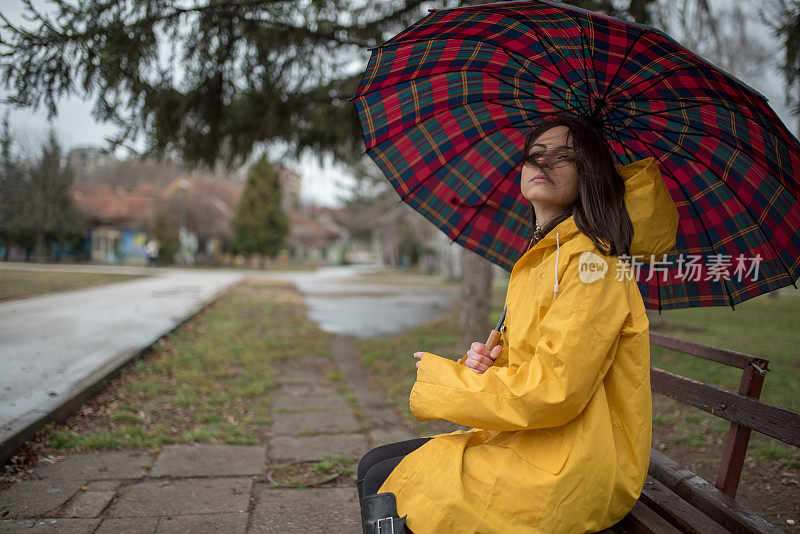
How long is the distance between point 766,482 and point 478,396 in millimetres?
3228

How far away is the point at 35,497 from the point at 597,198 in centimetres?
343

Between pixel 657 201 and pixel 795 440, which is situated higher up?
pixel 657 201

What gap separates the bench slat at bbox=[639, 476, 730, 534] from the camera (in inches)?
72.5

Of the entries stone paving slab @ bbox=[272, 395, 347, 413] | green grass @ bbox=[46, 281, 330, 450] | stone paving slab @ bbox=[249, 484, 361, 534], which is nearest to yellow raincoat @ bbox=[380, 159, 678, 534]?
stone paving slab @ bbox=[249, 484, 361, 534]

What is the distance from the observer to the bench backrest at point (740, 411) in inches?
81.0

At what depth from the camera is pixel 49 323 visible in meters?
8.67

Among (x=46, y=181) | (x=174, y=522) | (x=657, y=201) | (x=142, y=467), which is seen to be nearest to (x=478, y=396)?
(x=657, y=201)

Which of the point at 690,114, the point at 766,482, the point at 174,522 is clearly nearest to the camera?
the point at 690,114

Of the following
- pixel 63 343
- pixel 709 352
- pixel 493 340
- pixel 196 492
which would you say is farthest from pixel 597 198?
pixel 63 343

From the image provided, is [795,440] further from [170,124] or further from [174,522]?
[170,124]

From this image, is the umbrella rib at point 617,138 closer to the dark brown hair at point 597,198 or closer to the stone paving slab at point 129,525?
the dark brown hair at point 597,198

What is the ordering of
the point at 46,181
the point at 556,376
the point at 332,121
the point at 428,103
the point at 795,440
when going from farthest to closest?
1. the point at 46,181
2. the point at 332,121
3. the point at 428,103
4. the point at 795,440
5. the point at 556,376

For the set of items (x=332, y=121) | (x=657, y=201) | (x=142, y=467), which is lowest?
(x=142, y=467)

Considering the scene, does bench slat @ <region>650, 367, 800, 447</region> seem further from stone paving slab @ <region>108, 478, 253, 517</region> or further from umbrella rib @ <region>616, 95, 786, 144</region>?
stone paving slab @ <region>108, 478, 253, 517</region>
